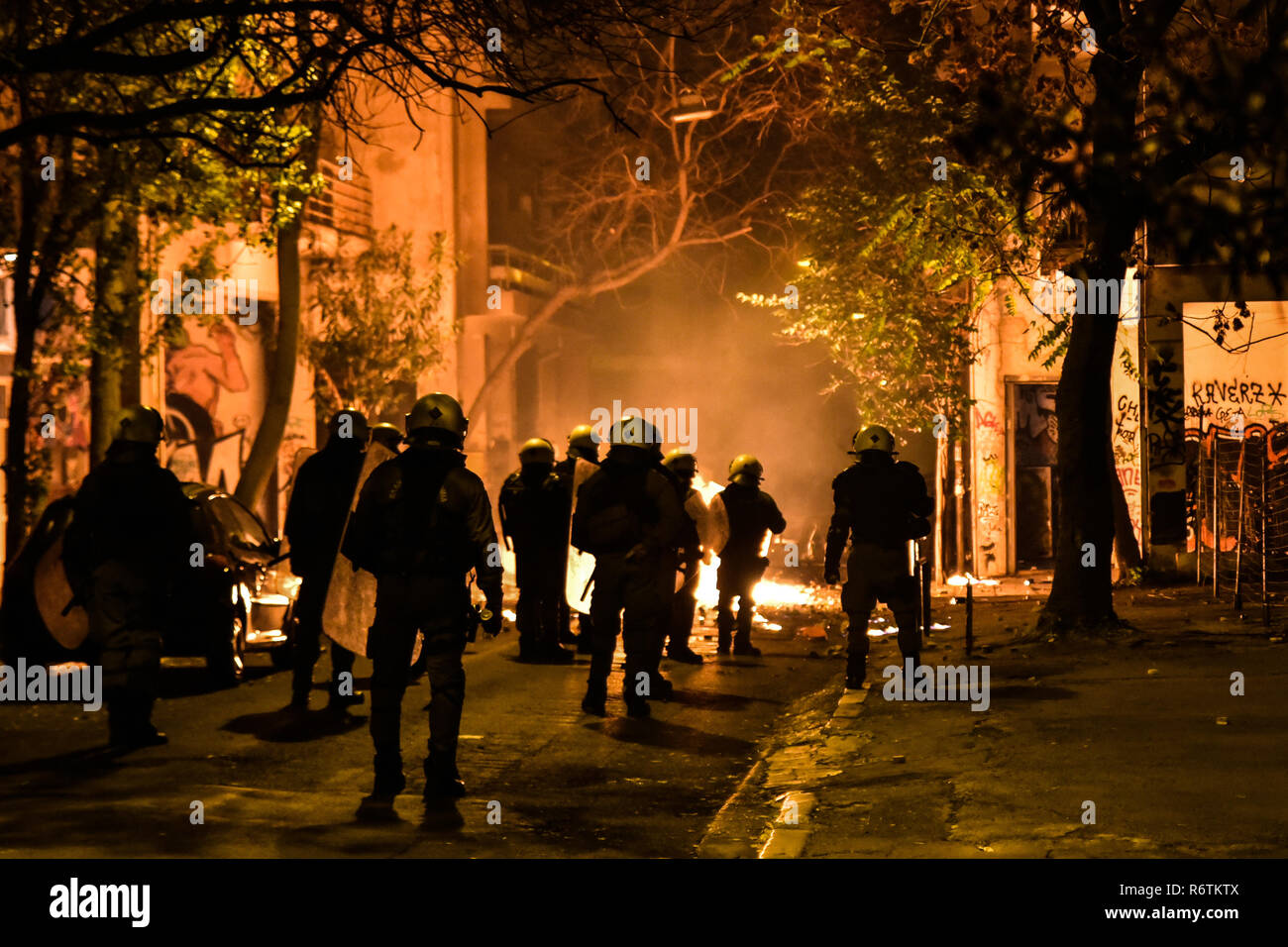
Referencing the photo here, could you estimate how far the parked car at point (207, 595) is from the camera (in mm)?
10477

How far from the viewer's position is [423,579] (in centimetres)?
705

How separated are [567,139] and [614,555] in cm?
2684

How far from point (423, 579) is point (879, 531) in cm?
430

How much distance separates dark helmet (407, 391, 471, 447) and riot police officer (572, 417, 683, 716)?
2.48m

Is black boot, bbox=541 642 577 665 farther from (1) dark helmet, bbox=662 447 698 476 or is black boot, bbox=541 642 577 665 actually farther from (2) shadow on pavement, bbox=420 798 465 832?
(2) shadow on pavement, bbox=420 798 465 832

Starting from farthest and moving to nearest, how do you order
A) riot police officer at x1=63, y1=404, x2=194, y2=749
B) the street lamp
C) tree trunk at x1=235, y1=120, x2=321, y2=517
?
the street lamp → tree trunk at x1=235, y1=120, x2=321, y2=517 → riot police officer at x1=63, y1=404, x2=194, y2=749

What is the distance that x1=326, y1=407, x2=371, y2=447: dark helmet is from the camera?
10.0 m

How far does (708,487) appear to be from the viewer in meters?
15.4

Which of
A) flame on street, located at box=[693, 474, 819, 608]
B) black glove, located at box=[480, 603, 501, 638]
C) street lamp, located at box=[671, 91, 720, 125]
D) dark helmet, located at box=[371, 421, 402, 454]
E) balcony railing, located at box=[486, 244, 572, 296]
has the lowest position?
flame on street, located at box=[693, 474, 819, 608]

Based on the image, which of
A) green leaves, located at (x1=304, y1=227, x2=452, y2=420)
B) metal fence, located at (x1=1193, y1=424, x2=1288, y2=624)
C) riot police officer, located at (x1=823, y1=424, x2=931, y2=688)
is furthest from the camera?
green leaves, located at (x1=304, y1=227, x2=452, y2=420)

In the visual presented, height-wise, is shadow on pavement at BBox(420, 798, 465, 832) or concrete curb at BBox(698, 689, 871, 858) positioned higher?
shadow on pavement at BBox(420, 798, 465, 832)

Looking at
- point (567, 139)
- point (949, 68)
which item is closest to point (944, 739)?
point (949, 68)

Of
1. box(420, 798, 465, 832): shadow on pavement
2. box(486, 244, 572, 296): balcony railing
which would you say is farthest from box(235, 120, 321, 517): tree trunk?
box(486, 244, 572, 296): balcony railing

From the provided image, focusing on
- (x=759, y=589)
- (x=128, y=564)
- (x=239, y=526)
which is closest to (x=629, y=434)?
(x=128, y=564)
